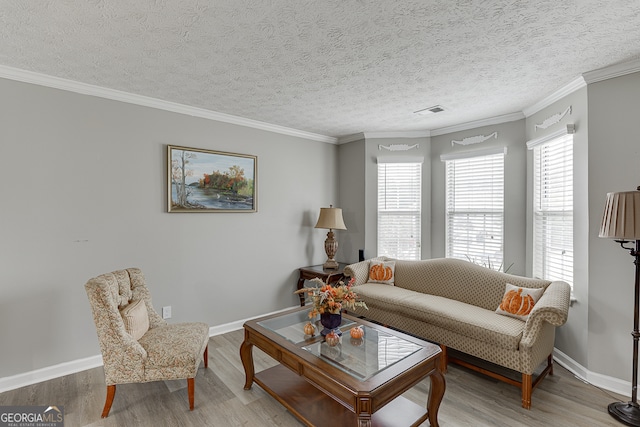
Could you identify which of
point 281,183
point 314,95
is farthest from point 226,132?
point 314,95

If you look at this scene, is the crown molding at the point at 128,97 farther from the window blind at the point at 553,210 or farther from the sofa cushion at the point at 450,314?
the window blind at the point at 553,210

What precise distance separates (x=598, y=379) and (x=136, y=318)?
3687 millimetres

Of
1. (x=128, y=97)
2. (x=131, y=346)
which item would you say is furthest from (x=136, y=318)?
(x=128, y=97)

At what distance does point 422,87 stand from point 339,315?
213 cm

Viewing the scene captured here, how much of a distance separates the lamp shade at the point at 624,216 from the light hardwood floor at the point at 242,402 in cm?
128

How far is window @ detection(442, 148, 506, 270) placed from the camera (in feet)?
12.2

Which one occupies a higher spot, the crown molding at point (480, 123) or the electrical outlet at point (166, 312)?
the crown molding at point (480, 123)

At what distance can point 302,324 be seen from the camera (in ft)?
8.52

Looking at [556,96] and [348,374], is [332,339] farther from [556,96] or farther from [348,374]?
[556,96]

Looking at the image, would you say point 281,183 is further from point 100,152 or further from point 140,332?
point 140,332

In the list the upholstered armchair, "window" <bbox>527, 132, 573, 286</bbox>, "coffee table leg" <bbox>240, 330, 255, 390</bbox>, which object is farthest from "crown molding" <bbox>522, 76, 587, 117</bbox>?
the upholstered armchair

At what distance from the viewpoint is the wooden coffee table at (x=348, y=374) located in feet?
5.68

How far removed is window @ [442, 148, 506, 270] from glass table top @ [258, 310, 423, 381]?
2.10 meters

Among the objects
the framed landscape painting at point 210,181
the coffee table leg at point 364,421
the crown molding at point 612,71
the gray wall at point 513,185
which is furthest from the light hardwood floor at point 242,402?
the crown molding at point 612,71
